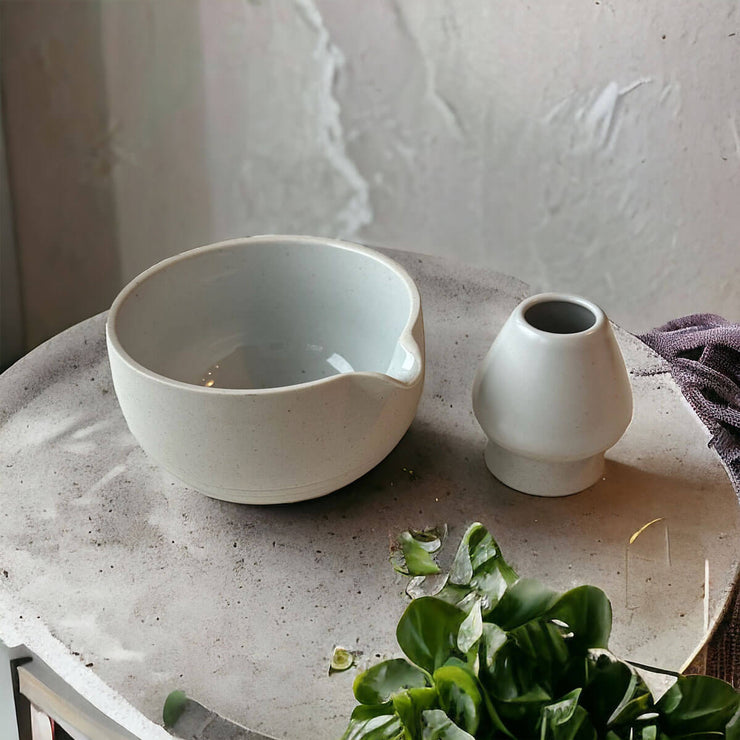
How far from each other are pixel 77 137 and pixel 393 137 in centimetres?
43

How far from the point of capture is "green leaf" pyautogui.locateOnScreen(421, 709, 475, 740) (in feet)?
1.30

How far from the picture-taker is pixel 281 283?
0.75m

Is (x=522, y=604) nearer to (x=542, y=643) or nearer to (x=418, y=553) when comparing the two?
(x=542, y=643)

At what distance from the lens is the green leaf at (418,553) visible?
1.91 feet

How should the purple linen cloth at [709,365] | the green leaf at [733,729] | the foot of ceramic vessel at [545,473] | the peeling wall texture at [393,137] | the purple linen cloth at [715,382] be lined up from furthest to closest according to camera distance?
1. the peeling wall texture at [393,137]
2. the purple linen cloth at [709,365]
3. the purple linen cloth at [715,382]
4. the foot of ceramic vessel at [545,473]
5. the green leaf at [733,729]

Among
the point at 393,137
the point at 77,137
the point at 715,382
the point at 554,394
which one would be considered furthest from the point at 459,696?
the point at 77,137

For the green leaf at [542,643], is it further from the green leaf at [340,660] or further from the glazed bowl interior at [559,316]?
the glazed bowl interior at [559,316]

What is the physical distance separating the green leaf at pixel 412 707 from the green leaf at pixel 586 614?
0.22 ft

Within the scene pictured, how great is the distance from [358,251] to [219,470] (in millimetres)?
215

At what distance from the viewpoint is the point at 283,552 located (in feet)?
1.97

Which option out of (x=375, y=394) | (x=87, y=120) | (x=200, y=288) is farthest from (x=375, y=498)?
(x=87, y=120)

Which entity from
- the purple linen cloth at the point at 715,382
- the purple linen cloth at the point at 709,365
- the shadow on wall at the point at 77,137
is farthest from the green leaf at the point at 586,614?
the shadow on wall at the point at 77,137

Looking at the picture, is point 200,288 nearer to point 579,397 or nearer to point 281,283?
point 281,283

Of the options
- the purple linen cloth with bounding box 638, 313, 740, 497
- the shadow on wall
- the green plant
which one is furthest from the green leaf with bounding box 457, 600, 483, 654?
the shadow on wall
